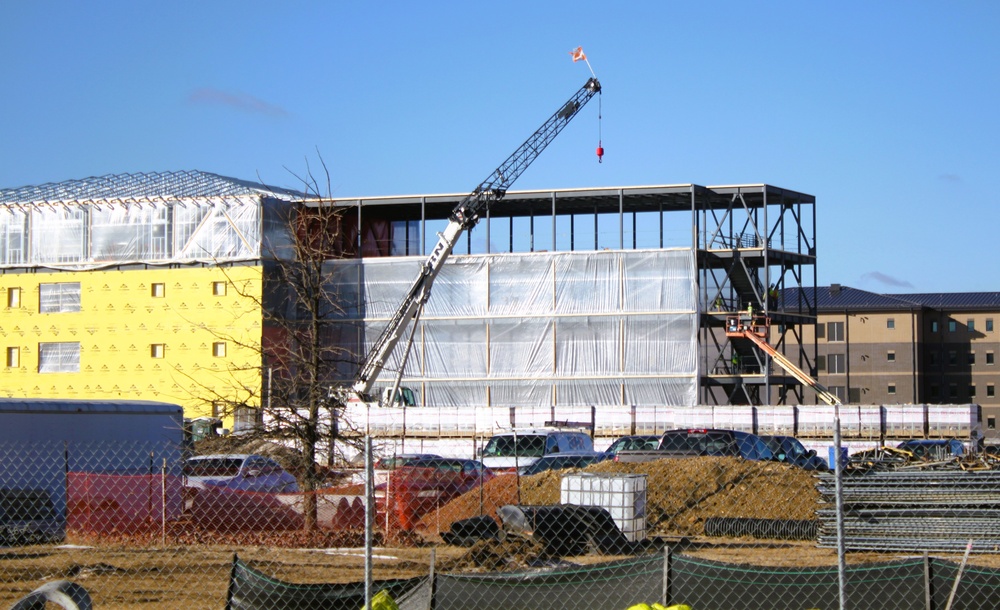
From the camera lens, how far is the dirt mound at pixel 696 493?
19719mm

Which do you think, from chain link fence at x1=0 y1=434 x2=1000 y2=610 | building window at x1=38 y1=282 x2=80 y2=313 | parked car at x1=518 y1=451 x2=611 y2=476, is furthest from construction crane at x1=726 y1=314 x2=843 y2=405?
building window at x1=38 y1=282 x2=80 y2=313

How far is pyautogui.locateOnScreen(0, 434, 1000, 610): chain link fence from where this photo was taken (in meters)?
8.56

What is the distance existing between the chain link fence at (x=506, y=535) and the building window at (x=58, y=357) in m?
43.2

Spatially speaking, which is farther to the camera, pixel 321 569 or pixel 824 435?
pixel 824 435

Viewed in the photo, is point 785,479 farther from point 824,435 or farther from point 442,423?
point 442,423

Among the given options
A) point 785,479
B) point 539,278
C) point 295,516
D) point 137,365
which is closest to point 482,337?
point 539,278

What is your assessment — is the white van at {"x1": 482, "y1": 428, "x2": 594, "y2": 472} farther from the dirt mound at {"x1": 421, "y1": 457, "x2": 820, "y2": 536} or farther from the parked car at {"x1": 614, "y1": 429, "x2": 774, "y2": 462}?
the dirt mound at {"x1": 421, "y1": 457, "x2": 820, "y2": 536}

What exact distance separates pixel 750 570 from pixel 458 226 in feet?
167

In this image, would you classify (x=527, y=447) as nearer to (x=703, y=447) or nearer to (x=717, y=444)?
(x=703, y=447)

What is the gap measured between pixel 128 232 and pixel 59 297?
5.32 m

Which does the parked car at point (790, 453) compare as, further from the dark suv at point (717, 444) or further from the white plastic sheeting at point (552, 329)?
the white plastic sheeting at point (552, 329)

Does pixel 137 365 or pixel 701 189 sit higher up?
pixel 701 189

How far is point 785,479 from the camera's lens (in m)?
21.6

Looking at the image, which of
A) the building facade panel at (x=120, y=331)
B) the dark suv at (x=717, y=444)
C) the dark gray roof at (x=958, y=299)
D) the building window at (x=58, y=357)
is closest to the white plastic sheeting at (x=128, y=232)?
the building facade panel at (x=120, y=331)
